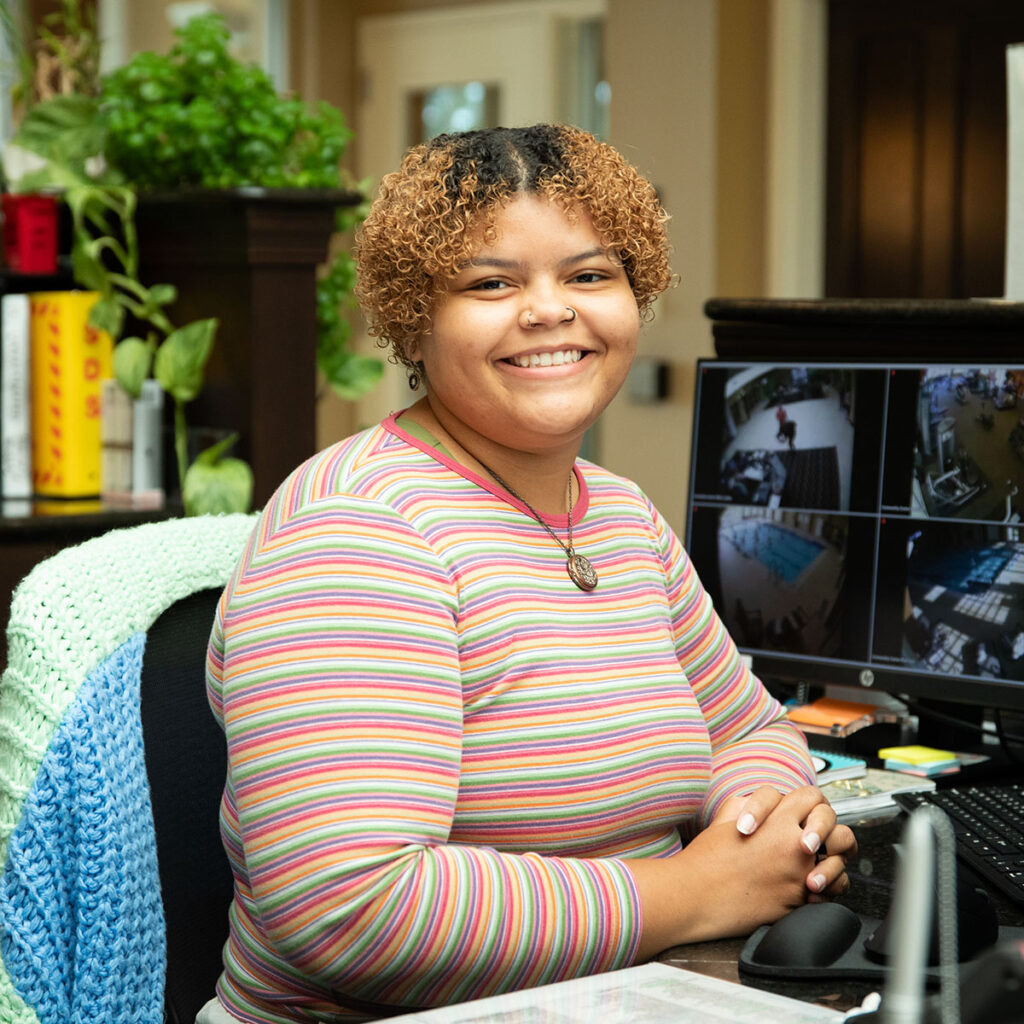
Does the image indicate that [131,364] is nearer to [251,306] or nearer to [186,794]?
[251,306]

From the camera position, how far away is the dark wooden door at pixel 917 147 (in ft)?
12.9

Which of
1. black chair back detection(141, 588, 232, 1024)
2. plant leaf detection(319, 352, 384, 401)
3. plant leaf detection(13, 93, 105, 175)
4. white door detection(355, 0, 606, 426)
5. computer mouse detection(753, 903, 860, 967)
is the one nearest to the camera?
computer mouse detection(753, 903, 860, 967)

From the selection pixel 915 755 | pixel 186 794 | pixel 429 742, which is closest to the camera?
pixel 429 742

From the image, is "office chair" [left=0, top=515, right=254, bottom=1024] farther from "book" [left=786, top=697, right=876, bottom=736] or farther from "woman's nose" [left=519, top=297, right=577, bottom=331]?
"book" [left=786, top=697, right=876, bottom=736]

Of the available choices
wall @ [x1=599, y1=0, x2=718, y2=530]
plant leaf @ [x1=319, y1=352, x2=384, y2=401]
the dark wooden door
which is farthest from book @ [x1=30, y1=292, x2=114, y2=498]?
the dark wooden door

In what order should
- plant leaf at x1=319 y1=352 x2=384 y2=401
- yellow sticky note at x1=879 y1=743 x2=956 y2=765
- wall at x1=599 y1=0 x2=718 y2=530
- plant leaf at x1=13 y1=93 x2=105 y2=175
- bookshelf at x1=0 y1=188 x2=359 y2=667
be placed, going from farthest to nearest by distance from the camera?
wall at x1=599 y1=0 x2=718 y2=530, plant leaf at x1=319 y1=352 x2=384 y2=401, plant leaf at x1=13 y1=93 x2=105 y2=175, bookshelf at x1=0 y1=188 x2=359 y2=667, yellow sticky note at x1=879 y1=743 x2=956 y2=765

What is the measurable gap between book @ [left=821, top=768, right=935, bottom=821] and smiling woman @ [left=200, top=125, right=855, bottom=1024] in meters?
0.14

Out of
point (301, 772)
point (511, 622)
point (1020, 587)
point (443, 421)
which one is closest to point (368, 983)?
point (301, 772)

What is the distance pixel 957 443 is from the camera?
145 centimetres

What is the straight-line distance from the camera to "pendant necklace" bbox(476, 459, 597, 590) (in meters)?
1.10

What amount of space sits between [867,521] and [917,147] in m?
2.86

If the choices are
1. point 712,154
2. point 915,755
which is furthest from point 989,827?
point 712,154

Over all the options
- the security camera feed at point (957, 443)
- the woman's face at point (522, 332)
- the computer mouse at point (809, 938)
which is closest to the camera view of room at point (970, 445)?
the security camera feed at point (957, 443)

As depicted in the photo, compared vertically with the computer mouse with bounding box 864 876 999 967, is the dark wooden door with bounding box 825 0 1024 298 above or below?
above
